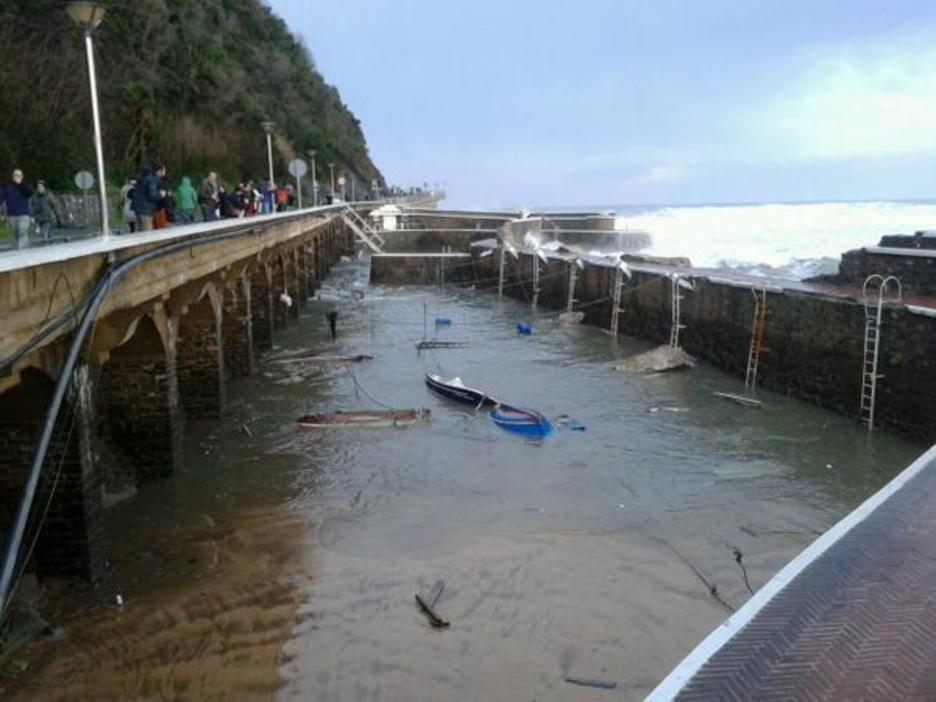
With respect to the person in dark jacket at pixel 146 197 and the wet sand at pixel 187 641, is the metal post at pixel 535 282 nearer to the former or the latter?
the person in dark jacket at pixel 146 197

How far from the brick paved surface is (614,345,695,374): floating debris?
15.2 m

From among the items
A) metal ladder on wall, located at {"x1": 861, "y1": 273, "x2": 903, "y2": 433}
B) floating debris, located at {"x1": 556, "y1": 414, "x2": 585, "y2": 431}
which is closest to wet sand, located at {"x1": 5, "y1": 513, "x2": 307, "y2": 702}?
floating debris, located at {"x1": 556, "y1": 414, "x2": 585, "y2": 431}

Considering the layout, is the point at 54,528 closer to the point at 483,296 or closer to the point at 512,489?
the point at 512,489

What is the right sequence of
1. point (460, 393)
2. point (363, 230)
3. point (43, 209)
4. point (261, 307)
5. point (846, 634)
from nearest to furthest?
point (846, 634), point (43, 209), point (460, 393), point (261, 307), point (363, 230)

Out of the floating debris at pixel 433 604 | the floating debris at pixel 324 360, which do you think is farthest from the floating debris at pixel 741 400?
the floating debris at pixel 433 604

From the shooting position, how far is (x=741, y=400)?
19.5 m

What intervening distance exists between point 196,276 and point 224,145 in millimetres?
38038

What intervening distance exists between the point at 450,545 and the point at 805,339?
11822mm

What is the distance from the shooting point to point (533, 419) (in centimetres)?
1684

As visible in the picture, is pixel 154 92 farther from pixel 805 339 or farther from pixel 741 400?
pixel 805 339

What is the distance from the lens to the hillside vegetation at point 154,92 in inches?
1143

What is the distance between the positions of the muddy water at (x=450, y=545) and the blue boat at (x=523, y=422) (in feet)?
1.50

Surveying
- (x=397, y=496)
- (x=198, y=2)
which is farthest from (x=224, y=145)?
(x=397, y=496)

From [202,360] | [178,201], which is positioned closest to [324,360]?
[178,201]
